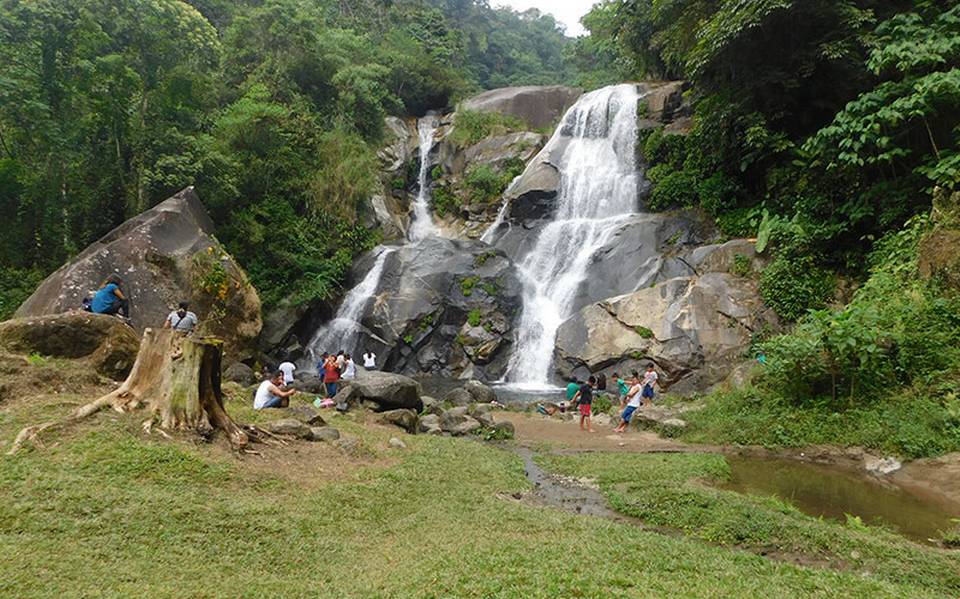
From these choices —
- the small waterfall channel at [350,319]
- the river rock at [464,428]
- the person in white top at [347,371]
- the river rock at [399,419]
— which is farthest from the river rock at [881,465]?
the small waterfall channel at [350,319]

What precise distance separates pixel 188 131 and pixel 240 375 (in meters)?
11.3

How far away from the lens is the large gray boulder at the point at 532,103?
37875 mm

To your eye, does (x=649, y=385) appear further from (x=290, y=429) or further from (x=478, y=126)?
(x=478, y=126)

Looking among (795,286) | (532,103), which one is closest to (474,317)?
(795,286)

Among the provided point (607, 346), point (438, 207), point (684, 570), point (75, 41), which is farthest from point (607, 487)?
point (438, 207)

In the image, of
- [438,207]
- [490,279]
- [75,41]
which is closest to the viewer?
[75,41]

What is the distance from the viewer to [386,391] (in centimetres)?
1392

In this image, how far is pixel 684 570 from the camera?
5.00m

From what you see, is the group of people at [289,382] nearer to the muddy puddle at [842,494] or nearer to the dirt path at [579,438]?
the dirt path at [579,438]

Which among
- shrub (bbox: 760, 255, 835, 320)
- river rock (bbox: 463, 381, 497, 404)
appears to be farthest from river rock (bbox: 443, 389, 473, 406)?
shrub (bbox: 760, 255, 835, 320)

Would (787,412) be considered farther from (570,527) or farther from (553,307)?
(553,307)

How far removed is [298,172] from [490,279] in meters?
10.5

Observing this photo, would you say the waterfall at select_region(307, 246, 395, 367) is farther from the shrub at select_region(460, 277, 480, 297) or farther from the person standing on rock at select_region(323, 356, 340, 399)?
the person standing on rock at select_region(323, 356, 340, 399)

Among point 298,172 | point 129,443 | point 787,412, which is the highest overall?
point 298,172
